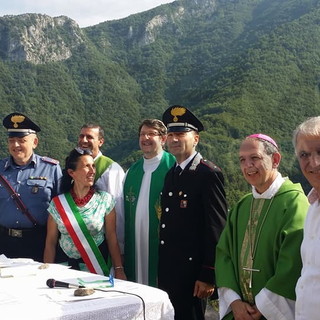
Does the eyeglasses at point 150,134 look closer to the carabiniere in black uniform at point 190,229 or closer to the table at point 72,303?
the carabiniere in black uniform at point 190,229

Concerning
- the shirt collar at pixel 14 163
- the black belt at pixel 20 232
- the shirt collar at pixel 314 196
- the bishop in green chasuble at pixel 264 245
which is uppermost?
the shirt collar at pixel 314 196

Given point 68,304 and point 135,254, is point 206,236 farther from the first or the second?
point 68,304

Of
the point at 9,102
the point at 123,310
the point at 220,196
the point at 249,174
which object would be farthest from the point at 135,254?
the point at 9,102

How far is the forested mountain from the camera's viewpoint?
1896 inches

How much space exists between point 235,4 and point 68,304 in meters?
95.8

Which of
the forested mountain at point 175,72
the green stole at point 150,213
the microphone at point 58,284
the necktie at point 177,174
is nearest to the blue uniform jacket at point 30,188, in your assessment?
the green stole at point 150,213

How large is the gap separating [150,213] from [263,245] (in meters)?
1.58

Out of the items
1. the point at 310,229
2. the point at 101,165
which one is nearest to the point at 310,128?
the point at 310,229

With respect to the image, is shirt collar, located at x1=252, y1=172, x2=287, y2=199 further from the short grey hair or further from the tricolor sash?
the tricolor sash

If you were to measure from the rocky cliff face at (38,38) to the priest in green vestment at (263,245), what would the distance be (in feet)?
257

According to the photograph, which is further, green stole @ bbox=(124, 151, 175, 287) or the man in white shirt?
green stole @ bbox=(124, 151, 175, 287)

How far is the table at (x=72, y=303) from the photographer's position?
8.34ft

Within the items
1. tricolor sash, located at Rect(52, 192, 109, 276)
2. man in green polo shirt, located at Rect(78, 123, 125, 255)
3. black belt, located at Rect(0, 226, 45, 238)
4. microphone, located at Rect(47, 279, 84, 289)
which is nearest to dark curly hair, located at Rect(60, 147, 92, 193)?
tricolor sash, located at Rect(52, 192, 109, 276)

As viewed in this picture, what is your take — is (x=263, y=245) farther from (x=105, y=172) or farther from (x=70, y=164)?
(x=105, y=172)
